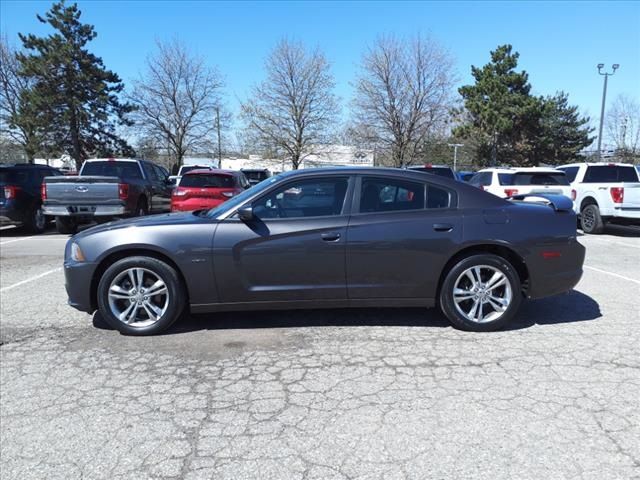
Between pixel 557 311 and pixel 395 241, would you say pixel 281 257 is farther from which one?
pixel 557 311

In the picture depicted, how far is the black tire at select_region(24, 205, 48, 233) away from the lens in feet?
41.6

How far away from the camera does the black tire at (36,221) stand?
1269 centimetres

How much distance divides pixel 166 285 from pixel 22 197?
10060mm

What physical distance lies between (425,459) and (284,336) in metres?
2.11

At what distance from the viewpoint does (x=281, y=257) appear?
14.6 ft

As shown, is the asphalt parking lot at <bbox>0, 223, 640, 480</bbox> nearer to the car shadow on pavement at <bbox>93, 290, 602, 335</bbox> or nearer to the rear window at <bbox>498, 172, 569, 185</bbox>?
the car shadow on pavement at <bbox>93, 290, 602, 335</bbox>

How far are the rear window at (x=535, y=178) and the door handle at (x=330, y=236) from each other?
10190 millimetres

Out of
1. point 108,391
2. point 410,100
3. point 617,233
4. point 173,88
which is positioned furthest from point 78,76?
point 108,391

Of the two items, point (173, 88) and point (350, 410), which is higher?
point (173, 88)

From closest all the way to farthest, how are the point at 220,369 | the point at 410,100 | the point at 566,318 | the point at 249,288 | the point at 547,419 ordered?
the point at 547,419, the point at 220,369, the point at 249,288, the point at 566,318, the point at 410,100

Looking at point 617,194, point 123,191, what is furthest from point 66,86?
point 617,194

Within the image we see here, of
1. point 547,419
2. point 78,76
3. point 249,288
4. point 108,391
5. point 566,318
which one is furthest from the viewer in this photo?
point 78,76

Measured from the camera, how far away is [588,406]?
10.5 ft

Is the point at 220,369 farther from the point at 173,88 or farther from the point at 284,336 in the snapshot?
the point at 173,88
